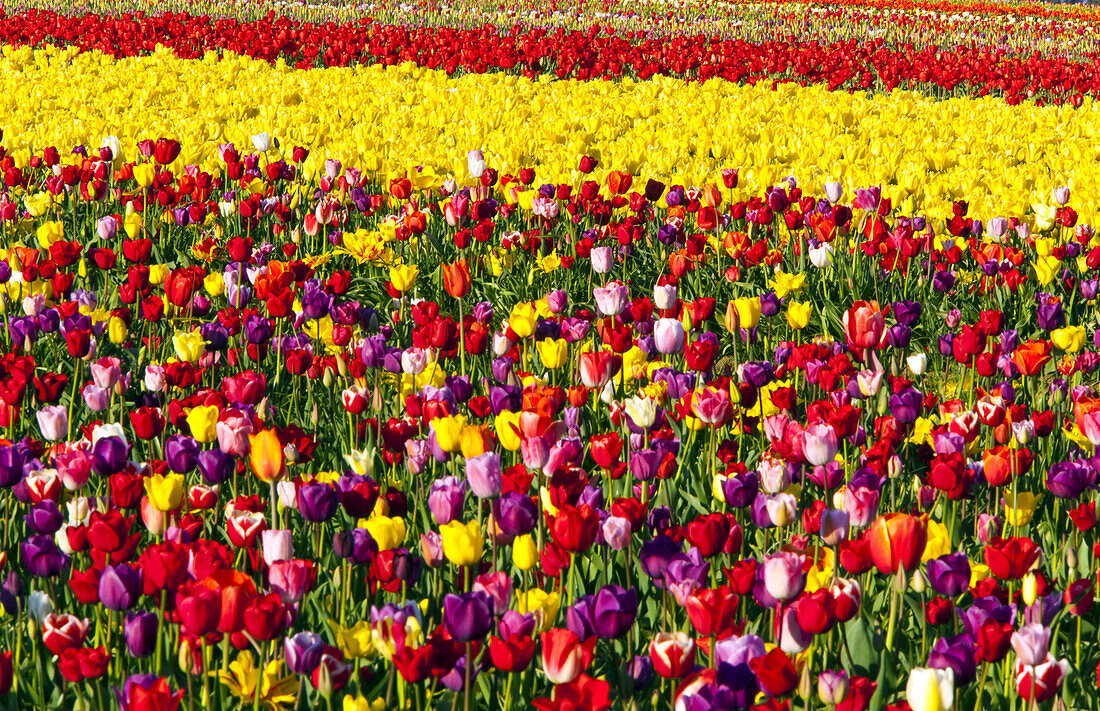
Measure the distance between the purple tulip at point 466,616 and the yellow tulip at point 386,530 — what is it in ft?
1.34

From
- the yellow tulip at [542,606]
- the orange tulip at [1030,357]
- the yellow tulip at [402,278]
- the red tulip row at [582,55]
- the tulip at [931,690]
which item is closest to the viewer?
the tulip at [931,690]

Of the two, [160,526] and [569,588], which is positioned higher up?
[160,526]

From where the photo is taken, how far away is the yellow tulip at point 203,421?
2576 millimetres

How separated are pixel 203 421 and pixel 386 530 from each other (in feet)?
2.26

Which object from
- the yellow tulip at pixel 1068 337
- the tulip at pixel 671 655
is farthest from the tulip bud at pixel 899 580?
the yellow tulip at pixel 1068 337

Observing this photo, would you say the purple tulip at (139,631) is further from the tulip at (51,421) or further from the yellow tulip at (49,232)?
the yellow tulip at (49,232)

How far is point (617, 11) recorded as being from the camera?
24.8 meters

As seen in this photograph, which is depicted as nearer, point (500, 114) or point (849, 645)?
point (849, 645)

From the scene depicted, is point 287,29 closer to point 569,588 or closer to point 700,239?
point 700,239

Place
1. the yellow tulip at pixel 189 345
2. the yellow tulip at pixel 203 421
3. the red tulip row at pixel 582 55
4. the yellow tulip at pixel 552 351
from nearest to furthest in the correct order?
the yellow tulip at pixel 203 421
the yellow tulip at pixel 552 351
the yellow tulip at pixel 189 345
the red tulip row at pixel 582 55

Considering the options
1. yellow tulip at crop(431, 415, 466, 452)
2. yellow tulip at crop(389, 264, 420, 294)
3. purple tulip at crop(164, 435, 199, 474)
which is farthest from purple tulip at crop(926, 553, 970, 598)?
yellow tulip at crop(389, 264, 420, 294)

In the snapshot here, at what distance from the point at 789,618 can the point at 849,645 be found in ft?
1.26

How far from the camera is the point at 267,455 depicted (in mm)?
2240

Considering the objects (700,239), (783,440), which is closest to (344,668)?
(783,440)
